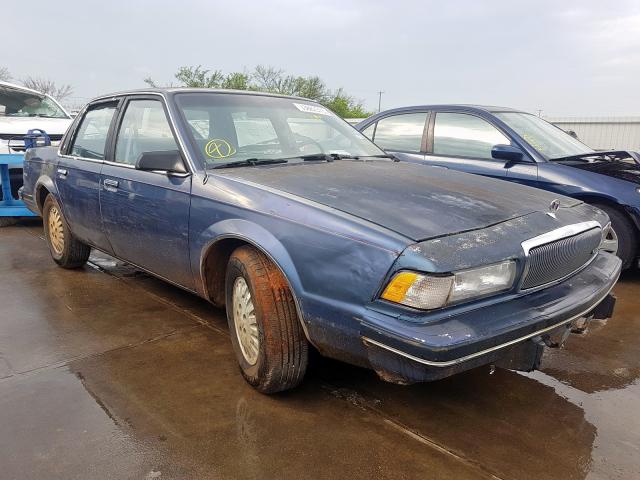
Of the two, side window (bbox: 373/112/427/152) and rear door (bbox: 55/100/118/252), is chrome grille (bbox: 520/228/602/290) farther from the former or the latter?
side window (bbox: 373/112/427/152)

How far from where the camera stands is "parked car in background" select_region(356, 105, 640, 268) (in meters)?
4.49

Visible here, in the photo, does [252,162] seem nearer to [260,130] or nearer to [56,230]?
[260,130]

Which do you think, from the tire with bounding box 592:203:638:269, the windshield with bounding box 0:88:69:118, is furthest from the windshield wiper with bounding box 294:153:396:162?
the windshield with bounding box 0:88:69:118

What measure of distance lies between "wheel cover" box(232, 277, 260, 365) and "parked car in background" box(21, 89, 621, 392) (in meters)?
0.01

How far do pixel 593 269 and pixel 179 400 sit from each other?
7.26ft

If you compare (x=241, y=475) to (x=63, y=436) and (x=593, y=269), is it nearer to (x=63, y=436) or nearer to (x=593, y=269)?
(x=63, y=436)

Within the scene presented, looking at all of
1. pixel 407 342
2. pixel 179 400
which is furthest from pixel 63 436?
pixel 407 342

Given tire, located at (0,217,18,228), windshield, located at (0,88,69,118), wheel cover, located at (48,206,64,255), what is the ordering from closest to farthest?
1. wheel cover, located at (48,206,64,255)
2. tire, located at (0,217,18,228)
3. windshield, located at (0,88,69,118)

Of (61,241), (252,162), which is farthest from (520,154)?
(61,241)

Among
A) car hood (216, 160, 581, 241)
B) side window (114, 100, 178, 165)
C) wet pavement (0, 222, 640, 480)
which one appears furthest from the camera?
side window (114, 100, 178, 165)

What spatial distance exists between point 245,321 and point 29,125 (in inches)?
261

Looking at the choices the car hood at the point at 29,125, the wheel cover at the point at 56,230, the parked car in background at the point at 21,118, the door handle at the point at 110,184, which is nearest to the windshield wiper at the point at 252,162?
the door handle at the point at 110,184

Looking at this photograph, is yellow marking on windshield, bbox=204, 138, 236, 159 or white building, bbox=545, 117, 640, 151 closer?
yellow marking on windshield, bbox=204, 138, 236, 159

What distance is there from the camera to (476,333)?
6.53ft
